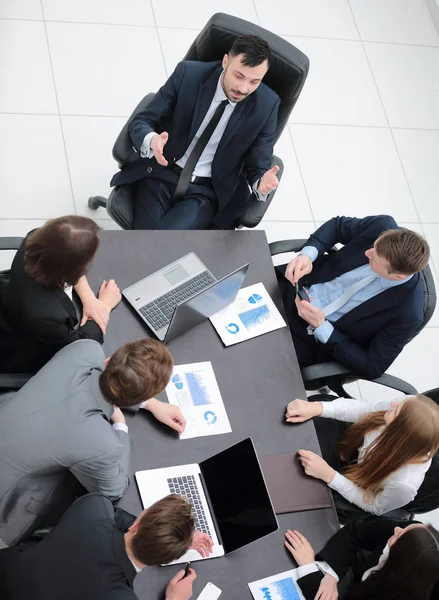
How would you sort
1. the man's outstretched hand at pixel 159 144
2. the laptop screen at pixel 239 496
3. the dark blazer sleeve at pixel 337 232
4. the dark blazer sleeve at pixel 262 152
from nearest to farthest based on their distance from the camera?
the laptop screen at pixel 239 496, the man's outstretched hand at pixel 159 144, the dark blazer sleeve at pixel 337 232, the dark blazer sleeve at pixel 262 152

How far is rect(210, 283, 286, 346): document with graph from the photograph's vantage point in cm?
249

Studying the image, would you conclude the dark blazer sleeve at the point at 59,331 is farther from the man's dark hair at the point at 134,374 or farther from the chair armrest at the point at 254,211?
the chair armrest at the point at 254,211

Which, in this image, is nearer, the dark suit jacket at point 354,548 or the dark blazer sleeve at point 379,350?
the dark suit jacket at point 354,548

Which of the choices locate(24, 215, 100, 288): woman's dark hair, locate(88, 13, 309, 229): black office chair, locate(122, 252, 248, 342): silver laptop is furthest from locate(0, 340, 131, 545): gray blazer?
locate(88, 13, 309, 229): black office chair

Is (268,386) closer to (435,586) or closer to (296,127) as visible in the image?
(435,586)

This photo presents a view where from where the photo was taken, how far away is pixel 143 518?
6.03 ft

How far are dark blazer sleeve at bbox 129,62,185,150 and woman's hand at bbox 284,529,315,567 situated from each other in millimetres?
1662

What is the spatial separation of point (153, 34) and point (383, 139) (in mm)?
1587

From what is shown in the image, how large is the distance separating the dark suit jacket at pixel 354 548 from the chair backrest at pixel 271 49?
179 cm

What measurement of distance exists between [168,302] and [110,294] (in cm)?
21

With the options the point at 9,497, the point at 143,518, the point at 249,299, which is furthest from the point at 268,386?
the point at 9,497

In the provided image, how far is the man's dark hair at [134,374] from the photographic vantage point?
1983 mm

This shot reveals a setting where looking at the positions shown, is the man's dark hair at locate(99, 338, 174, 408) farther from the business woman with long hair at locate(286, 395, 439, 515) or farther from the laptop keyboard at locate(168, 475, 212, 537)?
the business woman with long hair at locate(286, 395, 439, 515)

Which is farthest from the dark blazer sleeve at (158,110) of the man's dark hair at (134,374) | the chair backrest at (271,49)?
the man's dark hair at (134,374)
